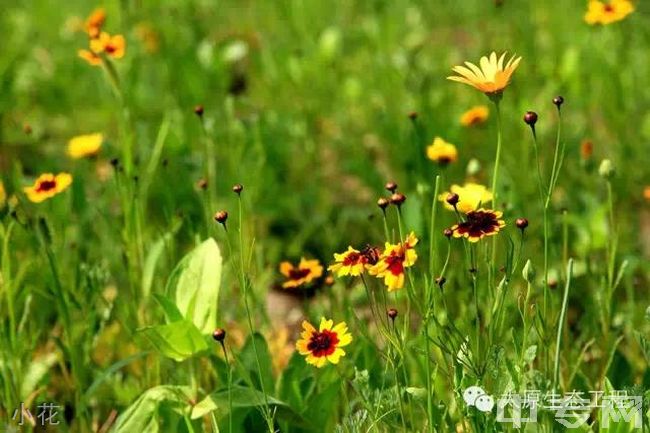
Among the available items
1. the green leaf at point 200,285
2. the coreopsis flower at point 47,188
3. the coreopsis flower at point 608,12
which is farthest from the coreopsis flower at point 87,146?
the coreopsis flower at point 608,12

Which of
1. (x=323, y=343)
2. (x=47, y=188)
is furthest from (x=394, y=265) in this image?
(x=47, y=188)

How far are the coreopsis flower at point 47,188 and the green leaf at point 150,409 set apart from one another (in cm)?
42

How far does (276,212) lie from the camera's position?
2.74 m

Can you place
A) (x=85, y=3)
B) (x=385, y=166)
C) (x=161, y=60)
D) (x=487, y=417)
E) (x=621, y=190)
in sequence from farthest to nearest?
(x=85, y=3) → (x=161, y=60) → (x=385, y=166) → (x=621, y=190) → (x=487, y=417)

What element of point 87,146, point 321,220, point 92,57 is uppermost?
point 92,57

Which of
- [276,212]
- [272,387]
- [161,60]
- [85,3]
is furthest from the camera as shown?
[85,3]

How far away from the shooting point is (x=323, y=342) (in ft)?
4.89

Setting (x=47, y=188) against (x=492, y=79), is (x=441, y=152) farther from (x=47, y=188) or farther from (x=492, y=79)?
(x=47, y=188)

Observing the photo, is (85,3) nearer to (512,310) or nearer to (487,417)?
(512,310)

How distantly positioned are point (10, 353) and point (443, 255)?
1.04 metres

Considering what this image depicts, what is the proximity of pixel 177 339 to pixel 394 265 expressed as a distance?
0.46 m

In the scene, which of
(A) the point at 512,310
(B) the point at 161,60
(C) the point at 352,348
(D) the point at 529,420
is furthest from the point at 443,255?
(B) the point at 161,60

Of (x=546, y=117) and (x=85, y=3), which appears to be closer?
(x=546, y=117)

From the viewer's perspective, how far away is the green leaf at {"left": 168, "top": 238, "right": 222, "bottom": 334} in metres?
1.71
